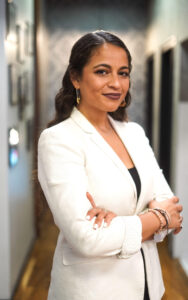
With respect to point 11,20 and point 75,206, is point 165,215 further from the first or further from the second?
point 11,20

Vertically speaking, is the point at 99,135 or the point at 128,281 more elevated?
the point at 99,135

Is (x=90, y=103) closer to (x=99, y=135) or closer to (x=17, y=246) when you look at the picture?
(x=99, y=135)

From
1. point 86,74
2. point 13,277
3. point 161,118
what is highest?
point 86,74

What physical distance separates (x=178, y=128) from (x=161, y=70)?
1.08 m

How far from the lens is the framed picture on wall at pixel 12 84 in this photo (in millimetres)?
2736

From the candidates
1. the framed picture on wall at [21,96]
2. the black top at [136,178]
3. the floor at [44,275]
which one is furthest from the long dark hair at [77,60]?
the framed picture on wall at [21,96]

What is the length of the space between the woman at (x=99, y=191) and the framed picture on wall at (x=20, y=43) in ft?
6.24

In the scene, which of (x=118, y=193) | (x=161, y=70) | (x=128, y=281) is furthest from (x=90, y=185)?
(x=161, y=70)

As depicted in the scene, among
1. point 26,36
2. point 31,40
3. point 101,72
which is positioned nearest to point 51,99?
point 31,40

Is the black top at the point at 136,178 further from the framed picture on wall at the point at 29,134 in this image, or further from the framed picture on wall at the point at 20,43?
the framed picture on wall at the point at 29,134

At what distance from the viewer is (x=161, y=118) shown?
4516 mm

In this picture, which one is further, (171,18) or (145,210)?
(171,18)

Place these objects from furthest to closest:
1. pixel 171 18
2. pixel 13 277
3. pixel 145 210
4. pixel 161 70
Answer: pixel 161 70 → pixel 171 18 → pixel 13 277 → pixel 145 210

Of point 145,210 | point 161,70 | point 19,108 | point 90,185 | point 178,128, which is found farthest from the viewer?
point 161,70
